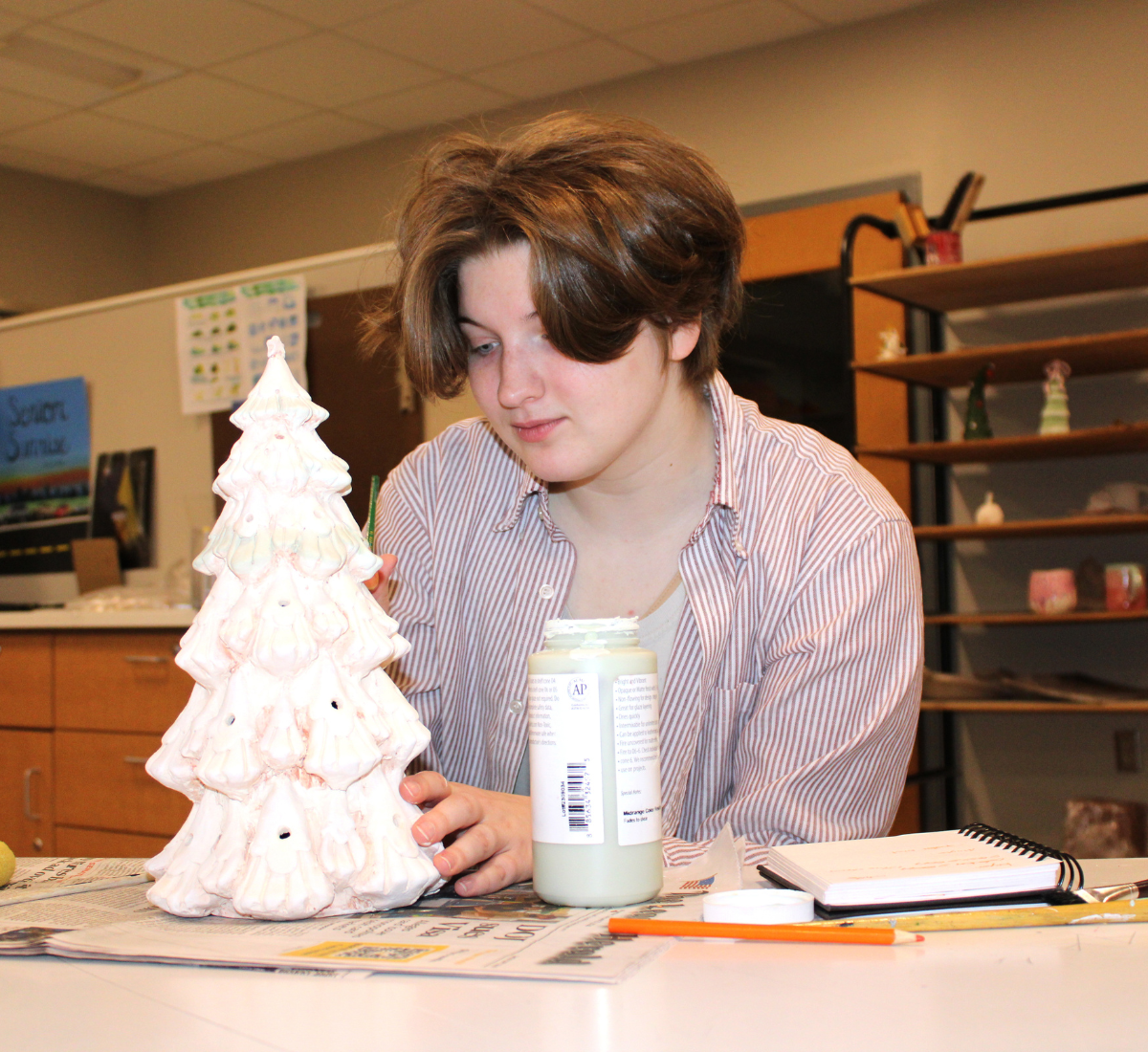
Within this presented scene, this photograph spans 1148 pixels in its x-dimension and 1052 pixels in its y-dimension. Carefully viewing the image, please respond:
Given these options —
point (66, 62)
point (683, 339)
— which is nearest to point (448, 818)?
point (683, 339)

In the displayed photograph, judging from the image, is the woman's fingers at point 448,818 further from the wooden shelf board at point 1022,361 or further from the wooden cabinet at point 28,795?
the wooden shelf board at point 1022,361

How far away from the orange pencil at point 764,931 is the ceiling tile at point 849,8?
11.0 ft

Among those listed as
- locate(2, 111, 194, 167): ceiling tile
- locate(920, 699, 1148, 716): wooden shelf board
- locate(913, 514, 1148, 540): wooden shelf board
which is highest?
locate(2, 111, 194, 167): ceiling tile

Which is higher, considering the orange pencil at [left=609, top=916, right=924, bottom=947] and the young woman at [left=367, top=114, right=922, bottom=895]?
the young woman at [left=367, top=114, right=922, bottom=895]

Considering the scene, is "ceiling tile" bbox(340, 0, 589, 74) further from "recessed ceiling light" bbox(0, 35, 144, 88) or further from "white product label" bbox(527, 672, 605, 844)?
"white product label" bbox(527, 672, 605, 844)

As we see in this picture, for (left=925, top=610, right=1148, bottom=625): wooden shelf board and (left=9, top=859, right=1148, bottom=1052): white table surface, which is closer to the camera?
(left=9, top=859, right=1148, bottom=1052): white table surface

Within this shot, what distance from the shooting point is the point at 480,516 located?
125 cm

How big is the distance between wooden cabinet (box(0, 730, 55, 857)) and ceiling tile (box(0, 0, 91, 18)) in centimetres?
218

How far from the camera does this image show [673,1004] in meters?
0.49

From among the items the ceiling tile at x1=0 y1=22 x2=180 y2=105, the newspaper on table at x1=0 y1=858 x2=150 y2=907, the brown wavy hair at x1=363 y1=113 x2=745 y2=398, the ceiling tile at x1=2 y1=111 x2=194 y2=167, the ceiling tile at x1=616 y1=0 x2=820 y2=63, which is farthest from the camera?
the ceiling tile at x1=2 y1=111 x2=194 y2=167

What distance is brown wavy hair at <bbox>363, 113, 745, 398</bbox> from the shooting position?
95 centimetres

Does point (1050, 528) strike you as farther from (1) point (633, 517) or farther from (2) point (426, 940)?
(2) point (426, 940)

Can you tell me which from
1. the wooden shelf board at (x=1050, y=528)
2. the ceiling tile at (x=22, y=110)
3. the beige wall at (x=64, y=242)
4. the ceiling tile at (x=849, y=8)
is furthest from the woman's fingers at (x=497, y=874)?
the beige wall at (x=64, y=242)

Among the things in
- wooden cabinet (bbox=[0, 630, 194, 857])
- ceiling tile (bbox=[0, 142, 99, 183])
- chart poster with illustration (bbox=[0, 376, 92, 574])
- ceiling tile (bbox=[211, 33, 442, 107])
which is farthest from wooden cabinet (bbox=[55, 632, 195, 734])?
ceiling tile (bbox=[0, 142, 99, 183])
